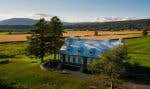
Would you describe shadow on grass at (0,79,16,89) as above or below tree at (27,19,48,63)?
below

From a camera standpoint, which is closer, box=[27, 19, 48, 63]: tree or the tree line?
box=[27, 19, 48, 63]: tree

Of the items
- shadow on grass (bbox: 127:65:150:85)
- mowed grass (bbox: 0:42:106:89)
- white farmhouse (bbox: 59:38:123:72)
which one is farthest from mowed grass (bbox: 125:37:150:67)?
mowed grass (bbox: 0:42:106:89)

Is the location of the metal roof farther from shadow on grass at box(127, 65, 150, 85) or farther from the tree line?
shadow on grass at box(127, 65, 150, 85)

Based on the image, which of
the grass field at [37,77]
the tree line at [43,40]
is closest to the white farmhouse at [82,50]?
the tree line at [43,40]

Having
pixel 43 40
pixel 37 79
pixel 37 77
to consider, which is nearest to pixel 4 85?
pixel 37 79

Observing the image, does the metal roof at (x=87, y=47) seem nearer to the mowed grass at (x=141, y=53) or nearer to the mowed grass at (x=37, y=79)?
the mowed grass at (x=37, y=79)

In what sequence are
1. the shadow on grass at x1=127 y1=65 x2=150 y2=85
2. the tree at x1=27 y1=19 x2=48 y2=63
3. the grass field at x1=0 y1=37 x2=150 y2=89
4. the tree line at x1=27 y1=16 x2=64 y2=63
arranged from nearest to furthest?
the grass field at x1=0 y1=37 x2=150 y2=89 < the shadow on grass at x1=127 y1=65 x2=150 y2=85 < the tree at x1=27 y1=19 x2=48 y2=63 < the tree line at x1=27 y1=16 x2=64 y2=63

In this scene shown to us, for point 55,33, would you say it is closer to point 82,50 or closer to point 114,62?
point 82,50

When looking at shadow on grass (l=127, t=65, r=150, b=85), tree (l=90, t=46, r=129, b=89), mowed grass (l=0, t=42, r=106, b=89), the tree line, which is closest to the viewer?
tree (l=90, t=46, r=129, b=89)
